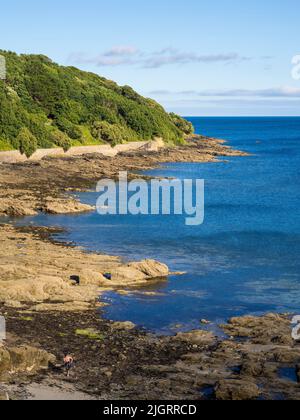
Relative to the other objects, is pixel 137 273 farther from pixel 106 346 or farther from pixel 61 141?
pixel 61 141

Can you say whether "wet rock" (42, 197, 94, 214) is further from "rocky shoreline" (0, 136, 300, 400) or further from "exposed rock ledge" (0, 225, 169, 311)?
"rocky shoreline" (0, 136, 300, 400)

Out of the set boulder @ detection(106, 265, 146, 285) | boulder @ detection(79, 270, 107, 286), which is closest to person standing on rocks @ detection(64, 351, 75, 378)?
boulder @ detection(79, 270, 107, 286)

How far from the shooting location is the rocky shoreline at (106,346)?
2569 cm

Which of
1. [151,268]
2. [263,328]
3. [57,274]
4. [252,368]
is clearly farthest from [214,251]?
[252,368]

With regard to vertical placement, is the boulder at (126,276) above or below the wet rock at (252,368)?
above

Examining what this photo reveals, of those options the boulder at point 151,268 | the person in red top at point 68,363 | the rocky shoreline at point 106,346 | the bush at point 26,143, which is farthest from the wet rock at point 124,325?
the bush at point 26,143

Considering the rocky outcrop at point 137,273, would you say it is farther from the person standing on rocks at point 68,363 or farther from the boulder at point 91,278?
the person standing on rocks at point 68,363

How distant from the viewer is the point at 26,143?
363ft

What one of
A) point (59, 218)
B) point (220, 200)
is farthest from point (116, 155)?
point (59, 218)

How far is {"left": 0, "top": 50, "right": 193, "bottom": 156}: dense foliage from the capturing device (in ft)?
388

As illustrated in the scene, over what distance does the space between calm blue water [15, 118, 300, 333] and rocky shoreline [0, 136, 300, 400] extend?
2.13 metres

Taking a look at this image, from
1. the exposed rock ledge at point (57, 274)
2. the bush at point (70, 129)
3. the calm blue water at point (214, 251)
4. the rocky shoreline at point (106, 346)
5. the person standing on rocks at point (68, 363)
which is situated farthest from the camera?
the bush at point (70, 129)

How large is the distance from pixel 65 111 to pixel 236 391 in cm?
12121

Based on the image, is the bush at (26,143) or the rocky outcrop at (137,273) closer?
the rocky outcrop at (137,273)
